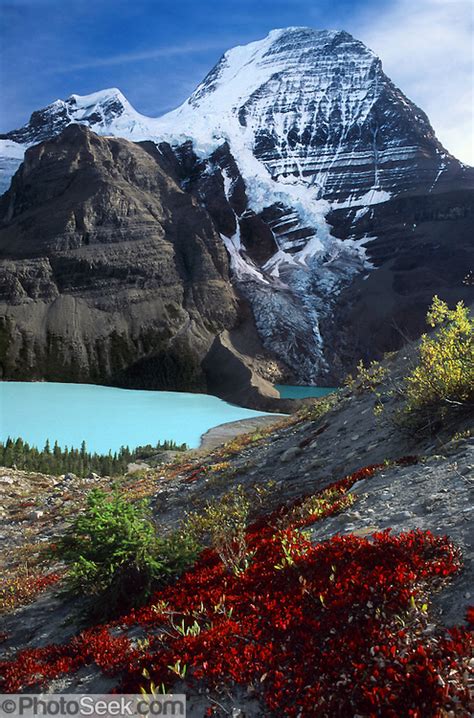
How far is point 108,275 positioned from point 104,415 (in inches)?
2956

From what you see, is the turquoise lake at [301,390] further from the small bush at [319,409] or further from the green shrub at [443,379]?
the green shrub at [443,379]

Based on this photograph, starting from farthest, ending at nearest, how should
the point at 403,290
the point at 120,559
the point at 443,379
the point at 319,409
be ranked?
the point at 403,290 < the point at 319,409 < the point at 443,379 < the point at 120,559

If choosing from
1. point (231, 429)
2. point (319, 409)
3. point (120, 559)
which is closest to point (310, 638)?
point (120, 559)

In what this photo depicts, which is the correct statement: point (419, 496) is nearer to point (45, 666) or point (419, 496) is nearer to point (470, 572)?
point (470, 572)

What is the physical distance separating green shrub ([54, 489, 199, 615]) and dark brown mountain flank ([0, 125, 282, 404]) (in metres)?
122

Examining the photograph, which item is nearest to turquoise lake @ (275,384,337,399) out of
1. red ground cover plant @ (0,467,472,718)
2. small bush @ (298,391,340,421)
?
small bush @ (298,391,340,421)

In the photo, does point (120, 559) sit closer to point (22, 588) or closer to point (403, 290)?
point (22, 588)

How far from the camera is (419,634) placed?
4285 millimetres

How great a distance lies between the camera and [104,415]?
10175 centimetres

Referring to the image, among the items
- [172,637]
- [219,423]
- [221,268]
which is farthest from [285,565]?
[221,268]

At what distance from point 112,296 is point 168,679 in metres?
162

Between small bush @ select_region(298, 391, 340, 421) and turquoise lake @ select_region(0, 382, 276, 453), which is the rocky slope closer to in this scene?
small bush @ select_region(298, 391, 340, 421)

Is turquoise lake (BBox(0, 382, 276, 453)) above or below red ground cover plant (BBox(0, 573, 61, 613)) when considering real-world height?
below

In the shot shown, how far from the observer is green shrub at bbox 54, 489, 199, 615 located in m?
7.23
